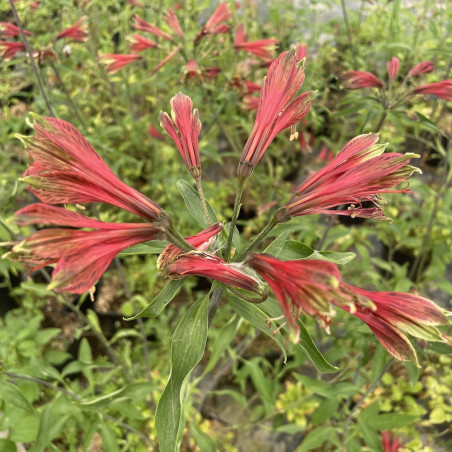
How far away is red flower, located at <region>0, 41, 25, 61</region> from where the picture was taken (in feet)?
4.10

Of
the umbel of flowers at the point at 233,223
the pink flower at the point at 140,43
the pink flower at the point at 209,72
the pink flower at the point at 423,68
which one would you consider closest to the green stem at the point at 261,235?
the umbel of flowers at the point at 233,223

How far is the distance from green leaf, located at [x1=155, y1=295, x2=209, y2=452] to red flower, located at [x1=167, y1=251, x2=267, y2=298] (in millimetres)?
103

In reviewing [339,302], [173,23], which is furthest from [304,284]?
[173,23]

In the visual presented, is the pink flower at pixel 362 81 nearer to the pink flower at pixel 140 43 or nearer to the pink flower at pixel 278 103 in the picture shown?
the pink flower at pixel 278 103

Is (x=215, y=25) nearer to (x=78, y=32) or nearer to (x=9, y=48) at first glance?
(x=78, y=32)

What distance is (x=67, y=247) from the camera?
413mm

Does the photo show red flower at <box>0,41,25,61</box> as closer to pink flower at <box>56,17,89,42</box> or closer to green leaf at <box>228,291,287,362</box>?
pink flower at <box>56,17,89,42</box>

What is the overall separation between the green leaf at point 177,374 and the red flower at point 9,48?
121 centimetres

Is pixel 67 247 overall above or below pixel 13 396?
above

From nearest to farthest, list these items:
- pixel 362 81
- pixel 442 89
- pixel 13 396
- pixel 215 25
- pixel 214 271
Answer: pixel 214 271
pixel 13 396
pixel 442 89
pixel 362 81
pixel 215 25

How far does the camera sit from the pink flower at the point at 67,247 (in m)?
0.40

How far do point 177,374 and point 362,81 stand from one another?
91 centimetres

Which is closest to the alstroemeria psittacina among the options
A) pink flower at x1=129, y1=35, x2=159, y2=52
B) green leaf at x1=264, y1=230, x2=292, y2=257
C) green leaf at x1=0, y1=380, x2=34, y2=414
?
green leaf at x1=264, y1=230, x2=292, y2=257

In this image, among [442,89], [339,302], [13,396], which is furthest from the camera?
[442,89]
